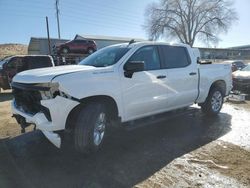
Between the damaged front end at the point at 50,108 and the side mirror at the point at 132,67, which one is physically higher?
the side mirror at the point at 132,67

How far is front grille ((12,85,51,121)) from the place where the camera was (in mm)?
4262

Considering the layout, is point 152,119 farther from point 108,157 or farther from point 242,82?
point 242,82

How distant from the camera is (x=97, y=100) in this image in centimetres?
454

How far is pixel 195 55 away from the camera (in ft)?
22.0

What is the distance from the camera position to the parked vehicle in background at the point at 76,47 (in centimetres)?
2388

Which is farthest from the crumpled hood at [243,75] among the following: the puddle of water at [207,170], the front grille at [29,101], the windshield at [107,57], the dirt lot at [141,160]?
the front grille at [29,101]

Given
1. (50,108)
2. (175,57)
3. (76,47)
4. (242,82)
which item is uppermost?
(76,47)

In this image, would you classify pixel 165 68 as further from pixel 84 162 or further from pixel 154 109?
pixel 84 162

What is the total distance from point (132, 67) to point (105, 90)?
0.66m

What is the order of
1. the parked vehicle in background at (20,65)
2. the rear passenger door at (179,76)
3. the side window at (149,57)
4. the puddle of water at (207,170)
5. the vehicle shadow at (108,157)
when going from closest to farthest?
1. the puddle of water at (207,170)
2. the vehicle shadow at (108,157)
3. the side window at (149,57)
4. the rear passenger door at (179,76)
5. the parked vehicle in background at (20,65)

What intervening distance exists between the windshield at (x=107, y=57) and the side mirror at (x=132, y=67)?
263mm

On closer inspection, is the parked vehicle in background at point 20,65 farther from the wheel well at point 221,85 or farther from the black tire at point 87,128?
the black tire at point 87,128

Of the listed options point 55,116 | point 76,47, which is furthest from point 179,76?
point 76,47

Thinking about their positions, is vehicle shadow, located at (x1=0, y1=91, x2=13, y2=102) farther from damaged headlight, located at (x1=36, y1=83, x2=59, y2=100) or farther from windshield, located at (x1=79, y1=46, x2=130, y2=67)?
damaged headlight, located at (x1=36, y1=83, x2=59, y2=100)
